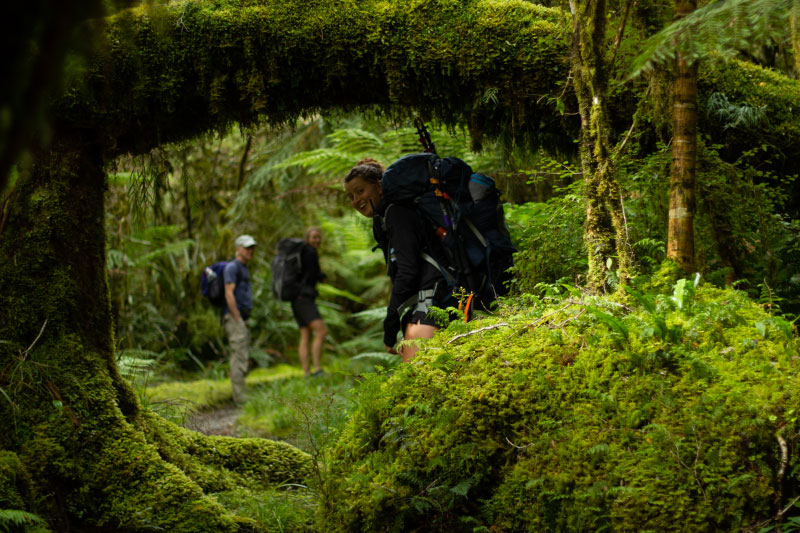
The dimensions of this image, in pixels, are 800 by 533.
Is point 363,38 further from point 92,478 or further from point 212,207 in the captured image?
point 212,207

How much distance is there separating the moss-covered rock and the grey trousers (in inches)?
274

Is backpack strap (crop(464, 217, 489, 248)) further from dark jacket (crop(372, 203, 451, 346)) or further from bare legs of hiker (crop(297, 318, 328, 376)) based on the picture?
bare legs of hiker (crop(297, 318, 328, 376))

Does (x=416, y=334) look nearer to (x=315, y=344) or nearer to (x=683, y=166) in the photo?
(x=683, y=166)

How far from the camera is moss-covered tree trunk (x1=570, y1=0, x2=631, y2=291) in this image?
12.0 ft

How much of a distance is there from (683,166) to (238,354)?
321 inches

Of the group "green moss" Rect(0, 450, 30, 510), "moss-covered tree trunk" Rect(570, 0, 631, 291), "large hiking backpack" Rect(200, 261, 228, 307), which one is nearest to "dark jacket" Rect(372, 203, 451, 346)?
"moss-covered tree trunk" Rect(570, 0, 631, 291)

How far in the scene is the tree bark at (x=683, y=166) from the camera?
11.4 ft

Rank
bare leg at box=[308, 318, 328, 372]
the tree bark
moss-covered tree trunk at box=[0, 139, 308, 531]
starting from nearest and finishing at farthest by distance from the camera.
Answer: the tree bark
moss-covered tree trunk at box=[0, 139, 308, 531]
bare leg at box=[308, 318, 328, 372]

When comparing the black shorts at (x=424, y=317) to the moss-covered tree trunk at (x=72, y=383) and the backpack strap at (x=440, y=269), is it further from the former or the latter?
the moss-covered tree trunk at (x=72, y=383)

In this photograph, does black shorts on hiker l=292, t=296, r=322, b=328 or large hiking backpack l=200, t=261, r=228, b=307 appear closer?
large hiking backpack l=200, t=261, r=228, b=307

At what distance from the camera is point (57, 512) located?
3518 millimetres

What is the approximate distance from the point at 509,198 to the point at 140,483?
4.95 m

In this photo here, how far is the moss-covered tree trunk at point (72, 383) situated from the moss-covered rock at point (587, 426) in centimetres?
133

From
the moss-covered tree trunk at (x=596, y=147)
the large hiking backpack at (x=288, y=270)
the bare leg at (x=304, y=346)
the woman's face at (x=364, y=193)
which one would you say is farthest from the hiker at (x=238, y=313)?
the moss-covered tree trunk at (x=596, y=147)
